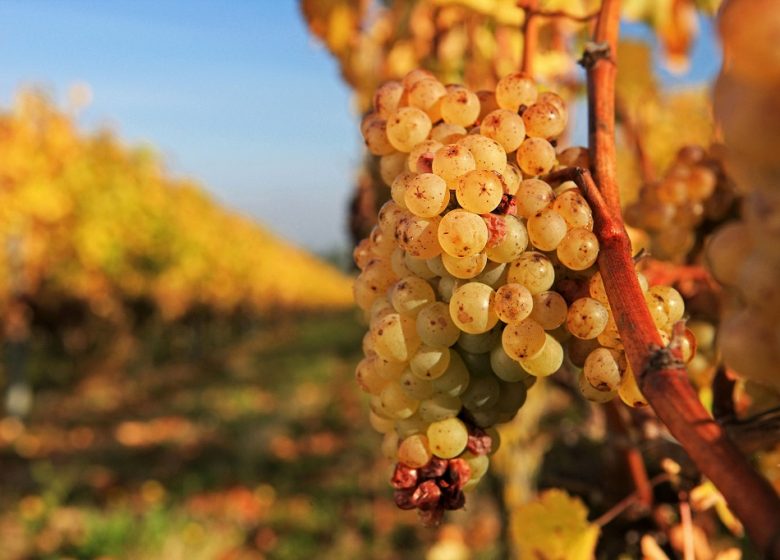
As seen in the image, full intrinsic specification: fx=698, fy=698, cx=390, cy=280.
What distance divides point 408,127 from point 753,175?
0.30 meters

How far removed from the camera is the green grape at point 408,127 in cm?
57

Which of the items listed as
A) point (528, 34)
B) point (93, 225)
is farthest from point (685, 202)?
point (93, 225)

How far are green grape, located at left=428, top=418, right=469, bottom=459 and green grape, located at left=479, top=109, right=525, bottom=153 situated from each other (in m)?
0.22

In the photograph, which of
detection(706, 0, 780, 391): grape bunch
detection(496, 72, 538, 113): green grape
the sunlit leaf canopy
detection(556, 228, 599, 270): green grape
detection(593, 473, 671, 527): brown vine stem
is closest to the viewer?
detection(706, 0, 780, 391): grape bunch

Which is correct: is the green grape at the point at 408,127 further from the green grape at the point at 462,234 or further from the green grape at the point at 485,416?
the green grape at the point at 485,416

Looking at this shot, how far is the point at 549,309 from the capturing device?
1.61ft

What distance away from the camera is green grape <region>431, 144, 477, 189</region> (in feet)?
1.62

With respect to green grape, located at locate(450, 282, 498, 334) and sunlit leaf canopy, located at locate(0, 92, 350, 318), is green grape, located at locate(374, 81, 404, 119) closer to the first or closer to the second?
green grape, located at locate(450, 282, 498, 334)

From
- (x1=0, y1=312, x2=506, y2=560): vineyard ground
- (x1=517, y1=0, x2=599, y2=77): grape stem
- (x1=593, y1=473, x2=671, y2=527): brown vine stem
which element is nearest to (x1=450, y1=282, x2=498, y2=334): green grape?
(x1=517, y1=0, x2=599, y2=77): grape stem

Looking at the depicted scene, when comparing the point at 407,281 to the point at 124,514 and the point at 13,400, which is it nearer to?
the point at 124,514

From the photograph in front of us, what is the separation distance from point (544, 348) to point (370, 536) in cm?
544

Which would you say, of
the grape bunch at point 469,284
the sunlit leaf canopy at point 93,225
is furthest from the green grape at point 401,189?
the sunlit leaf canopy at point 93,225

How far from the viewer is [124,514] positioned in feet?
16.9

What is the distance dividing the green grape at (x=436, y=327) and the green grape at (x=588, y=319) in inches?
3.8
